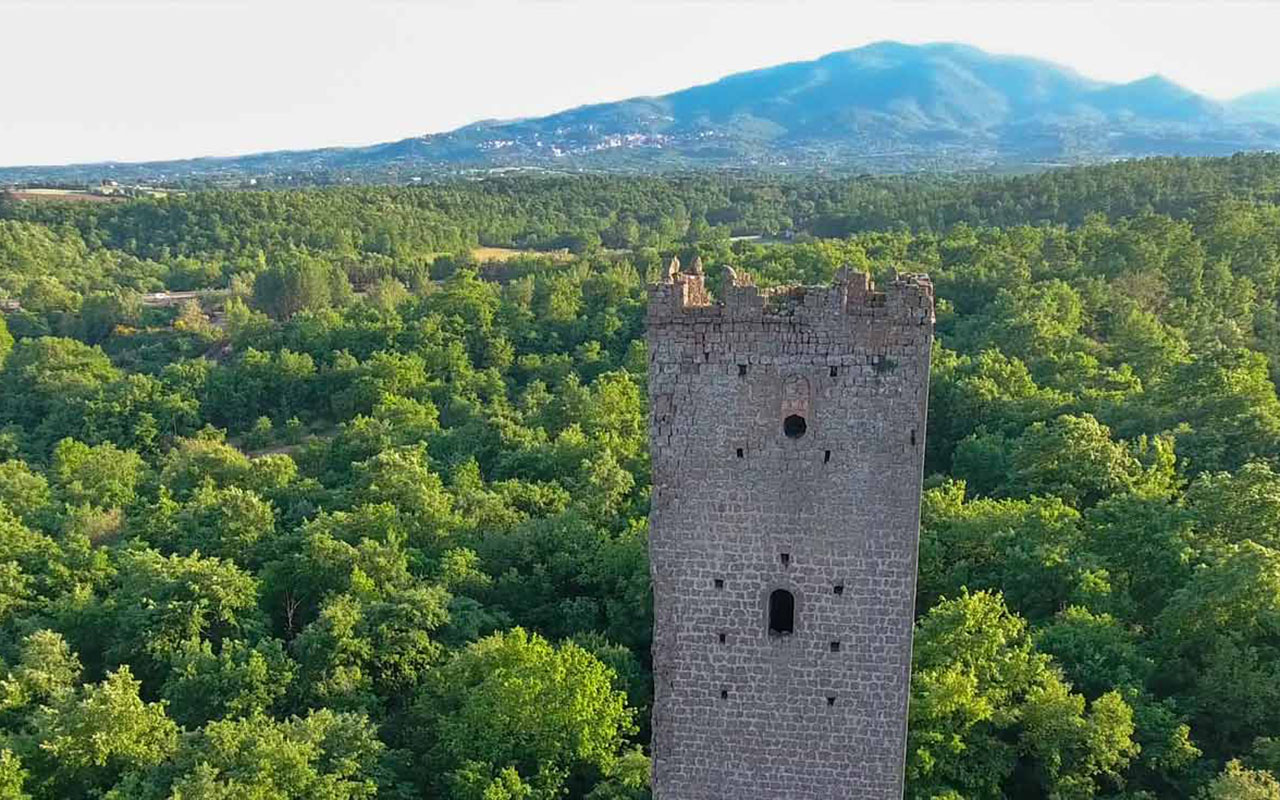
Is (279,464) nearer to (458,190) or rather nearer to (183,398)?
(183,398)

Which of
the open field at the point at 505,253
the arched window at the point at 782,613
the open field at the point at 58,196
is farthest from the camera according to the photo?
the open field at the point at 58,196

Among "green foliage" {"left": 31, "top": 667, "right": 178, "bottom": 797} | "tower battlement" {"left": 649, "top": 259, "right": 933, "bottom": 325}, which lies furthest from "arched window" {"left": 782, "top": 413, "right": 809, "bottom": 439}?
"green foliage" {"left": 31, "top": 667, "right": 178, "bottom": 797}

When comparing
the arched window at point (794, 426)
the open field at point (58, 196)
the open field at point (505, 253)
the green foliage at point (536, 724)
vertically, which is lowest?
the green foliage at point (536, 724)

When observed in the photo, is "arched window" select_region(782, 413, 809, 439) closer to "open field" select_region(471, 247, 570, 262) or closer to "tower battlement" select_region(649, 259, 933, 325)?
"tower battlement" select_region(649, 259, 933, 325)

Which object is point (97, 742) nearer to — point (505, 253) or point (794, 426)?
point (794, 426)

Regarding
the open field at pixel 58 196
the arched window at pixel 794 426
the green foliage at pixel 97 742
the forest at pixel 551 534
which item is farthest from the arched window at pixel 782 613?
the open field at pixel 58 196

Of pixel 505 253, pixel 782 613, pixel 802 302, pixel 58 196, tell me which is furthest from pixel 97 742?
pixel 58 196

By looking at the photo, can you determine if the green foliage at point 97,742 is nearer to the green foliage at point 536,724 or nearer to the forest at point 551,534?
the forest at point 551,534
